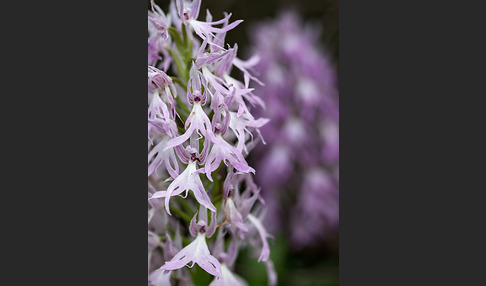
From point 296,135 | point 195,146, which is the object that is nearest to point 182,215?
point 195,146

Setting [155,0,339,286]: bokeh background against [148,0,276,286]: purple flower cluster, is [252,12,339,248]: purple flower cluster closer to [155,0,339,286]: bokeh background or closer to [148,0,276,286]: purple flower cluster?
[155,0,339,286]: bokeh background

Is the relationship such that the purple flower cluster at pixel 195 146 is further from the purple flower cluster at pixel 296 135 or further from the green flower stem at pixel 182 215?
the purple flower cluster at pixel 296 135

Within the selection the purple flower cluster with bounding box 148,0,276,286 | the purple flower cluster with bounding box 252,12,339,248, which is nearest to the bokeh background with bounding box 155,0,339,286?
the purple flower cluster with bounding box 252,12,339,248

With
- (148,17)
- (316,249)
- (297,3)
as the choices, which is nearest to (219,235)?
(148,17)

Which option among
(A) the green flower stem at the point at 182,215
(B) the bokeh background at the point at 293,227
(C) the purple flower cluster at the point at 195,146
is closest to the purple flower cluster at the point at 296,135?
(B) the bokeh background at the point at 293,227

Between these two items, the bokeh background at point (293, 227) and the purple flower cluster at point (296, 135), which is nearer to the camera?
the bokeh background at point (293, 227)
